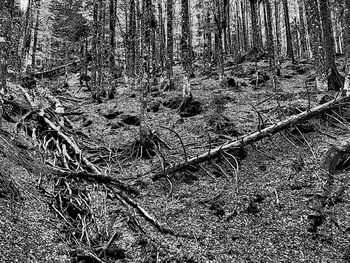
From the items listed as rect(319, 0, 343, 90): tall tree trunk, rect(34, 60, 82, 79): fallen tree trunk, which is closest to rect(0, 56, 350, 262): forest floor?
rect(319, 0, 343, 90): tall tree trunk

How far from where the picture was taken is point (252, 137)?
7.48 metres

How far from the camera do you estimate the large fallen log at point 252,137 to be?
7164 millimetres

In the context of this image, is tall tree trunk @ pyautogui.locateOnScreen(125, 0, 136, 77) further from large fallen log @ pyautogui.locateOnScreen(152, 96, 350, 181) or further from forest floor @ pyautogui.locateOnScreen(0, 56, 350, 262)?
large fallen log @ pyautogui.locateOnScreen(152, 96, 350, 181)

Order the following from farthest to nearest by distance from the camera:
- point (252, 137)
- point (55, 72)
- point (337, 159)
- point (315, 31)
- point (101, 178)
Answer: point (55, 72) < point (315, 31) < point (252, 137) < point (101, 178) < point (337, 159)

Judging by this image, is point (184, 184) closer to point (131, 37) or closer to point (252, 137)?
point (252, 137)

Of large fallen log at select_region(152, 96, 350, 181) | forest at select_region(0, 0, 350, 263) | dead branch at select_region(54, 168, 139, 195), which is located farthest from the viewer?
large fallen log at select_region(152, 96, 350, 181)

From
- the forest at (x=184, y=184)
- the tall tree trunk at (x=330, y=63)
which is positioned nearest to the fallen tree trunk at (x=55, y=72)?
the forest at (x=184, y=184)

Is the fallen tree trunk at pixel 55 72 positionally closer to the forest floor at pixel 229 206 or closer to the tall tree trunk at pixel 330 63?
the forest floor at pixel 229 206

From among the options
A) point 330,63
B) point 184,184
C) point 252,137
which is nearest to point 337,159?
point 252,137

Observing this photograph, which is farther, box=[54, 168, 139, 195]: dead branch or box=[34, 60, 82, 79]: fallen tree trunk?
box=[34, 60, 82, 79]: fallen tree trunk

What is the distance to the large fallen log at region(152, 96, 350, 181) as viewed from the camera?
7164 mm

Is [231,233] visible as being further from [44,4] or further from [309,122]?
[44,4]

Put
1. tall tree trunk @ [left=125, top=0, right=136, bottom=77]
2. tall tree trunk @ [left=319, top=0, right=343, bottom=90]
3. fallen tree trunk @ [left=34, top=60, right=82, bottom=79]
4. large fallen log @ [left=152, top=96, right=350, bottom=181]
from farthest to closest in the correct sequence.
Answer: fallen tree trunk @ [left=34, top=60, right=82, bottom=79], tall tree trunk @ [left=125, top=0, right=136, bottom=77], tall tree trunk @ [left=319, top=0, right=343, bottom=90], large fallen log @ [left=152, top=96, right=350, bottom=181]

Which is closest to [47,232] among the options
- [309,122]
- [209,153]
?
[209,153]
